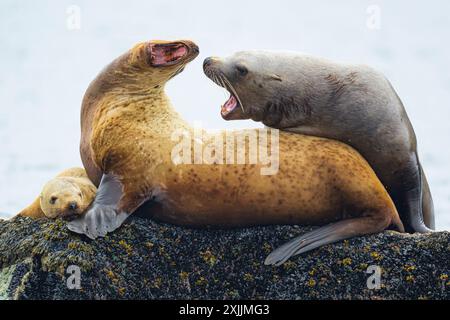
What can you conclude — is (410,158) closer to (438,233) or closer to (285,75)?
(438,233)

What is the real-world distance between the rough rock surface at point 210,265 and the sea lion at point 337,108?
771mm

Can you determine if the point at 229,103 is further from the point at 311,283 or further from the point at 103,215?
the point at 311,283

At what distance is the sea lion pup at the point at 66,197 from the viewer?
29.6 feet

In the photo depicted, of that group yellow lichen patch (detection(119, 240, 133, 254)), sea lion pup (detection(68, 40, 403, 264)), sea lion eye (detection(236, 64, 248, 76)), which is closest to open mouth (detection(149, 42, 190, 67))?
sea lion eye (detection(236, 64, 248, 76))

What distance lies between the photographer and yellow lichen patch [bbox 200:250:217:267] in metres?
8.76

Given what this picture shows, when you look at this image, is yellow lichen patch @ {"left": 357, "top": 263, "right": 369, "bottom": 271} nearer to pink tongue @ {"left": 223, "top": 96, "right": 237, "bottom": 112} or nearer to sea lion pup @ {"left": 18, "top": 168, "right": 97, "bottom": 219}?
pink tongue @ {"left": 223, "top": 96, "right": 237, "bottom": 112}

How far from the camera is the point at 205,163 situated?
908 centimetres

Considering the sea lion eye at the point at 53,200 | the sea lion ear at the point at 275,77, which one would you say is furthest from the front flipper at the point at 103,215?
the sea lion ear at the point at 275,77

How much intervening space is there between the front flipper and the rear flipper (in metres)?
1.52

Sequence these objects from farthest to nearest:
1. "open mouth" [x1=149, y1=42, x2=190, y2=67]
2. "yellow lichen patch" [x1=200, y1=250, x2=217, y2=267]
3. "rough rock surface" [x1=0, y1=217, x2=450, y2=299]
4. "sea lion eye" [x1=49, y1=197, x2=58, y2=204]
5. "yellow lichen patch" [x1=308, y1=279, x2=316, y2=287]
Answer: "open mouth" [x1=149, y1=42, x2=190, y2=67], "sea lion eye" [x1=49, y1=197, x2=58, y2=204], "yellow lichen patch" [x1=200, y1=250, x2=217, y2=267], "yellow lichen patch" [x1=308, y1=279, x2=316, y2=287], "rough rock surface" [x1=0, y1=217, x2=450, y2=299]

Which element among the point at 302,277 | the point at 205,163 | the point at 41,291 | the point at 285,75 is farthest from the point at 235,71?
the point at 41,291

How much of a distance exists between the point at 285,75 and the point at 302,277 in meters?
2.20

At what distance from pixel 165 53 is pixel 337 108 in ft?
6.37

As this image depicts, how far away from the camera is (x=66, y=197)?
9031 millimetres
